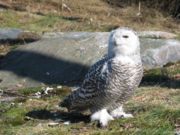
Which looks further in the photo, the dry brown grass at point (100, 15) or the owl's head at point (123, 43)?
the dry brown grass at point (100, 15)

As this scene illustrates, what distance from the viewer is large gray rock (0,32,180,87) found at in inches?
452

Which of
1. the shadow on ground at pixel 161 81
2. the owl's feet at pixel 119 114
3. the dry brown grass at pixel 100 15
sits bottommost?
the dry brown grass at pixel 100 15

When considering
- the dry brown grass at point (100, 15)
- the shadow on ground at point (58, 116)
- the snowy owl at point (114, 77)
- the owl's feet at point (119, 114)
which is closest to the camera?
the snowy owl at point (114, 77)

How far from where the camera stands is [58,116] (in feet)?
25.1

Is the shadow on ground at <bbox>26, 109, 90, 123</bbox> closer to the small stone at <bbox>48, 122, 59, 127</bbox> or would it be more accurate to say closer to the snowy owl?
the small stone at <bbox>48, 122, 59, 127</bbox>

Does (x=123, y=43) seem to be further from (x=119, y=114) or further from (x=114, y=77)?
(x=119, y=114)

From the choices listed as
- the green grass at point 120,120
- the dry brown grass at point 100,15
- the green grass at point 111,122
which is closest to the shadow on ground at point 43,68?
the green grass at point 111,122

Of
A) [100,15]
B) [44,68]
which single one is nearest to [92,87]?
[44,68]

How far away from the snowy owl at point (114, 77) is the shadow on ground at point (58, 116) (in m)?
0.35

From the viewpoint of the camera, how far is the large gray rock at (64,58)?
37.7 ft

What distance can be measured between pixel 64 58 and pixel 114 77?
5.55 meters

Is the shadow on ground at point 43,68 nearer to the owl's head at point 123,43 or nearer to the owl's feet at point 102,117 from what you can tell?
the owl's feet at point 102,117

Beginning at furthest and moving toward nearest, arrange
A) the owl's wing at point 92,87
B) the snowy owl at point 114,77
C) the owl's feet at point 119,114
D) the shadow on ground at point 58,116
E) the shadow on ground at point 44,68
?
1. the shadow on ground at point 44,68
2. the shadow on ground at point 58,116
3. the owl's feet at point 119,114
4. the owl's wing at point 92,87
5. the snowy owl at point 114,77

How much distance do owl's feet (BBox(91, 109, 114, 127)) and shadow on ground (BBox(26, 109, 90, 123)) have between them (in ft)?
0.68
